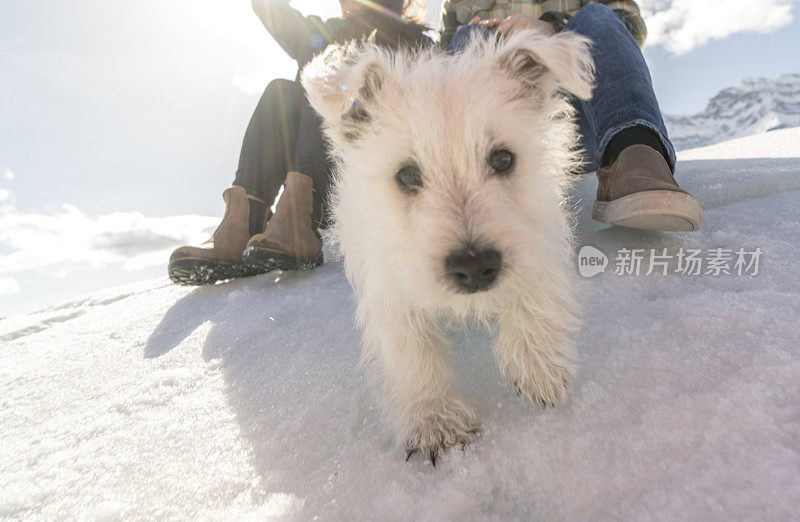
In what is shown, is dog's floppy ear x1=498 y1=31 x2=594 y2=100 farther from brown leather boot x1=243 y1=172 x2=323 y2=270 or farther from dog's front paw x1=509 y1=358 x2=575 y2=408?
brown leather boot x1=243 y1=172 x2=323 y2=270

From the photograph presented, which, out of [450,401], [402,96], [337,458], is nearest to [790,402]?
[450,401]

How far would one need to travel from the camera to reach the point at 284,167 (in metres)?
4.14

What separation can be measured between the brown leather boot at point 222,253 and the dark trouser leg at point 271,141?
0.67 feet

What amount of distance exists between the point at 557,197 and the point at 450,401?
1093 millimetres

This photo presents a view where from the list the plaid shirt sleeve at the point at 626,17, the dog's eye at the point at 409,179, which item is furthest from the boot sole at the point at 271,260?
the plaid shirt sleeve at the point at 626,17

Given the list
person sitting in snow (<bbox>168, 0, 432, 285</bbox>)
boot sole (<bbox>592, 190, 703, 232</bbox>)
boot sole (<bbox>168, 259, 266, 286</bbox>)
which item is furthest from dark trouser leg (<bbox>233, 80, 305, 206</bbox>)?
boot sole (<bbox>592, 190, 703, 232</bbox>)

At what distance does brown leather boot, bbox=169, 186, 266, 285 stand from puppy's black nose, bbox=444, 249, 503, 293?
9.62ft

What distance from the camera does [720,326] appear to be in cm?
167

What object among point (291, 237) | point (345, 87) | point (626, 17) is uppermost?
point (626, 17)

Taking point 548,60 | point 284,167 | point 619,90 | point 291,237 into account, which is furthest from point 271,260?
point 619,90

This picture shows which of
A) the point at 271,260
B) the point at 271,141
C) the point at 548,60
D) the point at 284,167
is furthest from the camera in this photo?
the point at 284,167

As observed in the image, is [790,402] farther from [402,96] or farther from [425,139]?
[402,96]

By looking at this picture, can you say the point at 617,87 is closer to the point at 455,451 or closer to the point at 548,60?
the point at 548,60

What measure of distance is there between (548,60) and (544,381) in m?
1.28
